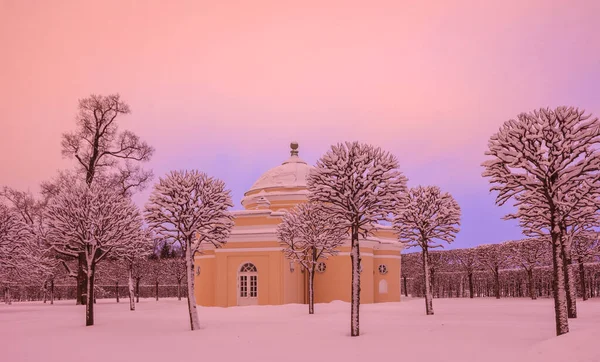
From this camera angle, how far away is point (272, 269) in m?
34.3

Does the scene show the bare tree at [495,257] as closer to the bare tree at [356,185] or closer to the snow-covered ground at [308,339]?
the snow-covered ground at [308,339]

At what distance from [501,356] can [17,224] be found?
2930 cm

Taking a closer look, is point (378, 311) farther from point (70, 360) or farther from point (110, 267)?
point (110, 267)

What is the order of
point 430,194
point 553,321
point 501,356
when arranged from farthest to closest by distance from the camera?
point 430,194
point 553,321
point 501,356

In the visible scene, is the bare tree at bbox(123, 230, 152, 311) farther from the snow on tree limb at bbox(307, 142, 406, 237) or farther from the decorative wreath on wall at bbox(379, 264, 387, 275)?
the decorative wreath on wall at bbox(379, 264, 387, 275)

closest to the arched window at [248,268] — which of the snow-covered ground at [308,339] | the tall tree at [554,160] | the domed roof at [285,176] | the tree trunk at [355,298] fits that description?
the snow-covered ground at [308,339]

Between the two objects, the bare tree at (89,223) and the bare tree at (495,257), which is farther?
the bare tree at (495,257)

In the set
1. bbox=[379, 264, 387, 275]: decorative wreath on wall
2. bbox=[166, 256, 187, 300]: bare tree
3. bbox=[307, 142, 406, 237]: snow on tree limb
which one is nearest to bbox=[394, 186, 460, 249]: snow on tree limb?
bbox=[307, 142, 406, 237]: snow on tree limb

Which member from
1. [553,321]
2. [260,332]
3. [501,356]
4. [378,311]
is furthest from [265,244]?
[501,356]

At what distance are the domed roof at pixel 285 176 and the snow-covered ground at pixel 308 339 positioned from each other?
17.0 meters

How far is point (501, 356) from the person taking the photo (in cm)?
1378

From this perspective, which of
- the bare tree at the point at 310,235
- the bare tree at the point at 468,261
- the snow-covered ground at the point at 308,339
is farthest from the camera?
the bare tree at the point at 468,261

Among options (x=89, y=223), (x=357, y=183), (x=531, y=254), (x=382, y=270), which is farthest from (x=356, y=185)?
(x=531, y=254)

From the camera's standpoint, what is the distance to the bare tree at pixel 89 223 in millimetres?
24141
